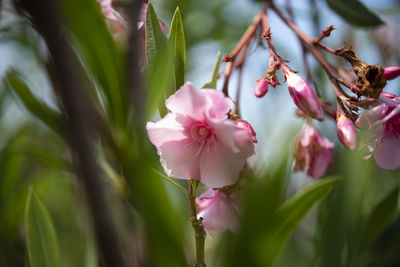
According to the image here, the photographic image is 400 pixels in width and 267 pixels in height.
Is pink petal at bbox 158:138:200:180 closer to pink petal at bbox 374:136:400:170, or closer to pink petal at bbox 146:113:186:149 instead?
pink petal at bbox 146:113:186:149

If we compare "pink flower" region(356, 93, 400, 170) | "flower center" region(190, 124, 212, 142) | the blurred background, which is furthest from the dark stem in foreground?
"pink flower" region(356, 93, 400, 170)

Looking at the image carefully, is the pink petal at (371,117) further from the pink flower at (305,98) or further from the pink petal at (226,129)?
the pink petal at (226,129)

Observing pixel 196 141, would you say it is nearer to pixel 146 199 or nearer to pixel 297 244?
pixel 146 199

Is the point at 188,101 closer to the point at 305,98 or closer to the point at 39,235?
the point at 305,98

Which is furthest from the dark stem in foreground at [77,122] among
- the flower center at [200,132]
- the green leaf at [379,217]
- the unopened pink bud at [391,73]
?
the green leaf at [379,217]

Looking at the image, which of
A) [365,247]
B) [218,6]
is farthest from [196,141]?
[218,6]

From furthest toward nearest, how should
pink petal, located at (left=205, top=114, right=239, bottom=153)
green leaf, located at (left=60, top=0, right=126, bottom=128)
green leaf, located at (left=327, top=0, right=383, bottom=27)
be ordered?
green leaf, located at (left=327, top=0, right=383, bottom=27) < pink petal, located at (left=205, top=114, right=239, bottom=153) < green leaf, located at (left=60, top=0, right=126, bottom=128)

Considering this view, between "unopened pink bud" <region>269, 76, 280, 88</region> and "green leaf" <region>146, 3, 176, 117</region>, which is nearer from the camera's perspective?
"green leaf" <region>146, 3, 176, 117</region>
